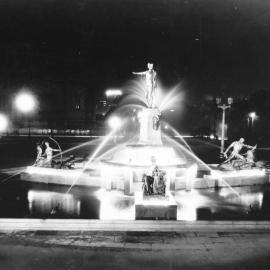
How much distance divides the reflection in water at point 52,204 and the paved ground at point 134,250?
5.25ft

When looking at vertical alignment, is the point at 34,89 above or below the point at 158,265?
above

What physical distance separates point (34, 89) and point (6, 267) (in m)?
54.8

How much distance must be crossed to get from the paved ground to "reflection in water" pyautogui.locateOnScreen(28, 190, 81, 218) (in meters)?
1.60

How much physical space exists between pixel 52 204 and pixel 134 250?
190 inches

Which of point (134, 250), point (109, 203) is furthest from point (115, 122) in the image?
point (134, 250)

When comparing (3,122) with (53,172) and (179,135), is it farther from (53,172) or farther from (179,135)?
(53,172)

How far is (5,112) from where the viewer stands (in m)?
48.9

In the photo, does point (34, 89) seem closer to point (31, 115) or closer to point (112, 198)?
point (31, 115)

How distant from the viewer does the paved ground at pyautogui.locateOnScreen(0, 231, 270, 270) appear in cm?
661

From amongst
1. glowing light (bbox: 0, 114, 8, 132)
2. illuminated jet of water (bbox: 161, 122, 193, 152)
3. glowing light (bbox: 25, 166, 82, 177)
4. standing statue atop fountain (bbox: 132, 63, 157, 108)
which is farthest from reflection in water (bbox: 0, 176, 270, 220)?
glowing light (bbox: 0, 114, 8, 132)

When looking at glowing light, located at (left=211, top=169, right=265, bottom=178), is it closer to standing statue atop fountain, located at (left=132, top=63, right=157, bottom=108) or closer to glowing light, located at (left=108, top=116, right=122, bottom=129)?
standing statue atop fountain, located at (left=132, top=63, right=157, bottom=108)

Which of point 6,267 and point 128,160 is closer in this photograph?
point 6,267

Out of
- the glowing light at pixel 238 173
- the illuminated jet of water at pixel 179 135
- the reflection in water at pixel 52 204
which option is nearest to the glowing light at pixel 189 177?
the glowing light at pixel 238 173

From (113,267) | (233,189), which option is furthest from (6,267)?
(233,189)
